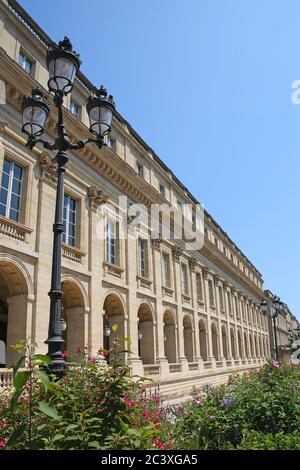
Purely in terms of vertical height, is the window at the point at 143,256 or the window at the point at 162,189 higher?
the window at the point at 162,189

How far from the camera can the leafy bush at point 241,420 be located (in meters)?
5.35

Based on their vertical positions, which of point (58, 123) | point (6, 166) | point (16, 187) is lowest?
point (58, 123)

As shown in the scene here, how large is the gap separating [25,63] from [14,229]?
23.9ft

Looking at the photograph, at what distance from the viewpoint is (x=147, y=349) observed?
22.3m

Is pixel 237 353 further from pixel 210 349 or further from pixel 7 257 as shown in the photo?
pixel 7 257

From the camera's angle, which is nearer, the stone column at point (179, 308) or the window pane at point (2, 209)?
the window pane at point (2, 209)

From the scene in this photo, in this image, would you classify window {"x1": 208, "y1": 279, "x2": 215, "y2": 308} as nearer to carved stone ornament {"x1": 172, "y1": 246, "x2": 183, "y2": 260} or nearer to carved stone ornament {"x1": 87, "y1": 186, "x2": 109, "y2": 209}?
carved stone ornament {"x1": 172, "y1": 246, "x2": 183, "y2": 260}

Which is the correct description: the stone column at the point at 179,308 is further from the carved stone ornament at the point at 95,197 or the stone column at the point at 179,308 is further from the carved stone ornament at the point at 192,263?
the carved stone ornament at the point at 95,197

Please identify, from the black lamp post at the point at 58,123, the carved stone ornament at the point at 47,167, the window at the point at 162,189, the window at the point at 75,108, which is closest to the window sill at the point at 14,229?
the carved stone ornament at the point at 47,167

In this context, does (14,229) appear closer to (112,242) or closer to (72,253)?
(72,253)

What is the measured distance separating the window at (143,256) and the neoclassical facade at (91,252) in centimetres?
6

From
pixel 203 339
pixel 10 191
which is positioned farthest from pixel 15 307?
pixel 203 339

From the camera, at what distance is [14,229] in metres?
13.5
